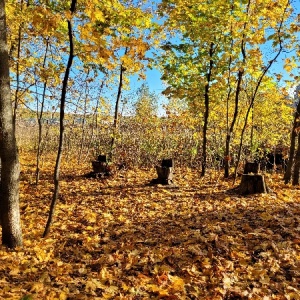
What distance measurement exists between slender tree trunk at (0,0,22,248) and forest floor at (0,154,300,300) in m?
0.36

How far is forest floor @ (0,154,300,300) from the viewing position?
3732mm

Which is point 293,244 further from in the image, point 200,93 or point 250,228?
point 200,93

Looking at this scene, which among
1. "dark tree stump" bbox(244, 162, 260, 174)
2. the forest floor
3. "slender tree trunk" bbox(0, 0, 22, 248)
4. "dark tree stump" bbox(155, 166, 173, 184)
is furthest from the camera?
"dark tree stump" bbox(244, 162, 260, 174)

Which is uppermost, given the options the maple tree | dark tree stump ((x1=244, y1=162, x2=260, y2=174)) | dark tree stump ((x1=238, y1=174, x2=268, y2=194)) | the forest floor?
the maple tree

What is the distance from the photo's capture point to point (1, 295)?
3500 millimetres

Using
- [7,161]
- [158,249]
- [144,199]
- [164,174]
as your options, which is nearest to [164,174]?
[164,174]

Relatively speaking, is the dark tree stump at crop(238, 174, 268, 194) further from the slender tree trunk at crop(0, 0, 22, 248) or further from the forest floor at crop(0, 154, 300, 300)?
the slender tree trunk at crop(0, 0, 22, 248)

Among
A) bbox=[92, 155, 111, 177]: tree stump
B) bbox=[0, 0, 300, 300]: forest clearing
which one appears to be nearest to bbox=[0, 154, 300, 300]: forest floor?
bbox=[0, 0, 300, 300]: forest clearing

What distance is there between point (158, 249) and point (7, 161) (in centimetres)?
298

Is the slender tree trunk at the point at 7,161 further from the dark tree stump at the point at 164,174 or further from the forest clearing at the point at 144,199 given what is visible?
the dark tree stump at the point at 164,174

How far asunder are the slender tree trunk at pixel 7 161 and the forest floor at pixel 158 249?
0.36 meters

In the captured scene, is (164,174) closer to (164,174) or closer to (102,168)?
(164,174)

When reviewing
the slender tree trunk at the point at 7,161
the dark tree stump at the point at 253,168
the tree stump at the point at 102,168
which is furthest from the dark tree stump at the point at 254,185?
the slender tree trunk at the point at 7,161

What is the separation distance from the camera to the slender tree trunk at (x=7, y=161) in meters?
4.33
